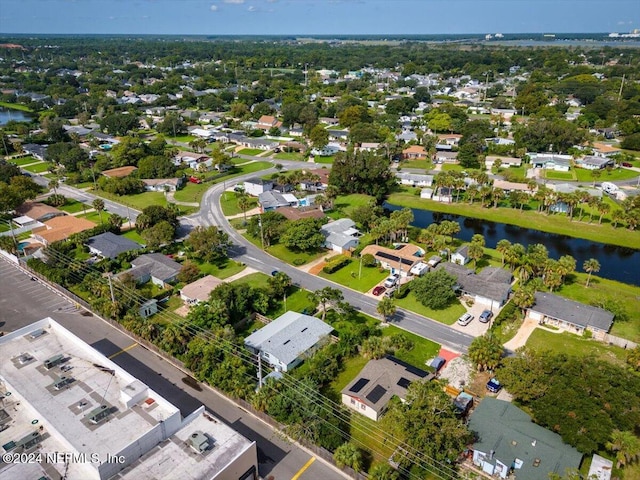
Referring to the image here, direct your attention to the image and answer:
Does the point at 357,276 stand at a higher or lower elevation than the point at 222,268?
lower

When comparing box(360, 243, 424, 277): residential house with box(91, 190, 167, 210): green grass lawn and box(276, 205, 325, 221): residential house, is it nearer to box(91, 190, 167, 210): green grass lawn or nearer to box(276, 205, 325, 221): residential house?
box(276, 205, 325, 221): residential house

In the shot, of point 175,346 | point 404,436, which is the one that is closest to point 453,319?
point 404,436

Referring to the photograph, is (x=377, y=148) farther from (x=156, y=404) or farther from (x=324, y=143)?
(x=156, y=404)

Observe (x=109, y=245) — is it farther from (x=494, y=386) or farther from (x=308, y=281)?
(x=494, y=386)

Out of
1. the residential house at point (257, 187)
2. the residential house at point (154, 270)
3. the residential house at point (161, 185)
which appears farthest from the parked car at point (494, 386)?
the residential house at point (161, 185)

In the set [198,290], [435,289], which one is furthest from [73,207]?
[435,289]

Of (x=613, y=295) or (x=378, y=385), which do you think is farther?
(x=613, y=295)
